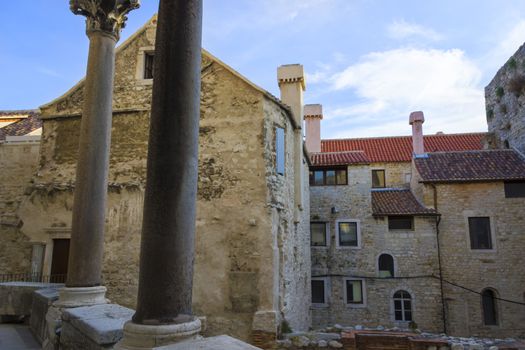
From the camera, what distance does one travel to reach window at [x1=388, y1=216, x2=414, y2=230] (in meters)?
17.3

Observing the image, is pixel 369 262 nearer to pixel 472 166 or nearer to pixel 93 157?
pixel 472 166

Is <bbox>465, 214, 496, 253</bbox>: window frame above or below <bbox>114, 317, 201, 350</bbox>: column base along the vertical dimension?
above

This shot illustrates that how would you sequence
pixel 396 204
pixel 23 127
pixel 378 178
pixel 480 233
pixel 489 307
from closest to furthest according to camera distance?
pixel 489 307 → pixel 23 127 → pixel 480 233 → pixel 396 204 → pixel 378 178

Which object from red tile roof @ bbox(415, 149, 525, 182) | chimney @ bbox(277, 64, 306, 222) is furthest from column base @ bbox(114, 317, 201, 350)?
red tile roof @ bbox(415, 149, 525, 182)

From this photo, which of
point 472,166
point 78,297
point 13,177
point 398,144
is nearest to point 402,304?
point 472,166

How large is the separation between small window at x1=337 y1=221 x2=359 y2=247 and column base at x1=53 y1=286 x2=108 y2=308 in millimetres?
14100

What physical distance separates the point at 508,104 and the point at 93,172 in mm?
21670

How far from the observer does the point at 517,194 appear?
1669 cm

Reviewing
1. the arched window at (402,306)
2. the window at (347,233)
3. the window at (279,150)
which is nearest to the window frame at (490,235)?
the arched window at (402,306)

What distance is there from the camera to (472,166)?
17.8 m

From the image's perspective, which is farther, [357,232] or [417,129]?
[417,129]


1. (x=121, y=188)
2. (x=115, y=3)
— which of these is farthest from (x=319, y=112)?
(x=115, y=3)

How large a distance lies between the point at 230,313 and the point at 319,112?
15.3 meters

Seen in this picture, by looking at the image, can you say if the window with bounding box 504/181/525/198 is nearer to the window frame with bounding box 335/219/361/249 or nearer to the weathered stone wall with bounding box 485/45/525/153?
the weathered stone wall with bounding box 485/45/525/153
